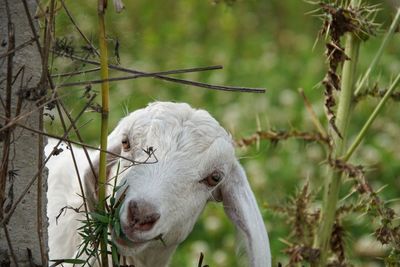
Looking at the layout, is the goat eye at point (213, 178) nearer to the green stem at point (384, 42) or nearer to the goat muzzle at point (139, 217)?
the goat muzzle at point (139, 217)

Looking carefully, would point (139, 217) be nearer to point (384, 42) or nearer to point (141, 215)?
point (141, 215)

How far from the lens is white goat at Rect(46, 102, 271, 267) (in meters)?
3.67

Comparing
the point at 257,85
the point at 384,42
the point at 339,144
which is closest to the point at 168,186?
the point at 339,144

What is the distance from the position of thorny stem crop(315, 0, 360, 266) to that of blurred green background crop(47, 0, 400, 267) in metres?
0.17

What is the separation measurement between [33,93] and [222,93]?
6.03 meters

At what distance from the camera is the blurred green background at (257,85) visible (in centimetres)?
741

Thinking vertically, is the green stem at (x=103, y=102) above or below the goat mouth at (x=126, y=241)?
above

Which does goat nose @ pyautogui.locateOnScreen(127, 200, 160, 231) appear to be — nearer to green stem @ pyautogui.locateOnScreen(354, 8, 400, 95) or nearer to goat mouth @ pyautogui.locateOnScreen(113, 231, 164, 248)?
goat mouth @ pyautogui.locateOnScreen(113, 231, 164, 248)

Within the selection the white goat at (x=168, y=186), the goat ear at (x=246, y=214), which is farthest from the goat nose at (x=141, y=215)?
the goat ear at (x=246, y=214)

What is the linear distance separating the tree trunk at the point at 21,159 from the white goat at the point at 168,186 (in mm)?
298

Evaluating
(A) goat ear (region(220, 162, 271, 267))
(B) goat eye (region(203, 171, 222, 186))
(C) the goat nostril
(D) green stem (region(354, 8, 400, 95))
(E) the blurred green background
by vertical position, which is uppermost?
(D) green stem (region(354, 8, 400, 95))

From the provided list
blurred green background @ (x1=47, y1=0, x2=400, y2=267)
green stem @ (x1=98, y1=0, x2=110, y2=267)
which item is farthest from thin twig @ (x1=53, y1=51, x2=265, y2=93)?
blurred green background @ (x1=47, y1=0, x2=400, y2=267)

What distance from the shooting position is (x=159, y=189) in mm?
3754

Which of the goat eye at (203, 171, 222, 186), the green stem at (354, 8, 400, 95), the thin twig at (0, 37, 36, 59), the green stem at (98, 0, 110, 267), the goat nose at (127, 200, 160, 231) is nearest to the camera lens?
the thin twig at (0, 37, 36, 59)
